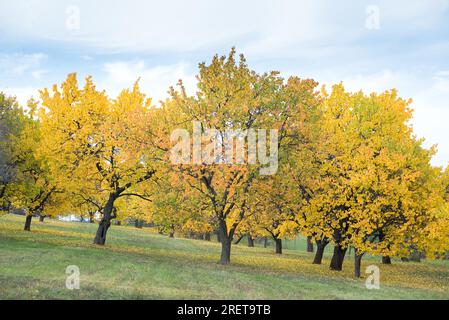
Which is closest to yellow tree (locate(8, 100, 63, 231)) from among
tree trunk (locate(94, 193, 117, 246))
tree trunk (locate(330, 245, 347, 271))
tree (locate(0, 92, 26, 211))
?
tree (locate(0, 92, 26, 211))

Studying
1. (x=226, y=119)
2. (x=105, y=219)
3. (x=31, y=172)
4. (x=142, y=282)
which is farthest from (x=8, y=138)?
(x=142, y=282)

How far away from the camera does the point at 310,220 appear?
99.6ft

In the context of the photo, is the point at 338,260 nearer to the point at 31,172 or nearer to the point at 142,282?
the point at 142,282

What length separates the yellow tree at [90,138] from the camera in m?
35.2

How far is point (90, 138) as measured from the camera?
3688cm

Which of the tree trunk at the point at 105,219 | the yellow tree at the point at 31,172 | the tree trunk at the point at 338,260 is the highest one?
the yellow tree at the point at 31,172

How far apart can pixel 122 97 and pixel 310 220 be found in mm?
19549

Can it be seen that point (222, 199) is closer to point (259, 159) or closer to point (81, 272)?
point (259, 159)

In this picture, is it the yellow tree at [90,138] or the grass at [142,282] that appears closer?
the grass at [142,282]

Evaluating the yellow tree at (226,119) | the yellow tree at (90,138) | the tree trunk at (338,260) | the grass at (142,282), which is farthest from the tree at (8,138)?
the tree trunk at (338,260)

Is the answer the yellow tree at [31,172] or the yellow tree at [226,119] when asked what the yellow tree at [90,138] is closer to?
the yellow tree at [31,172]

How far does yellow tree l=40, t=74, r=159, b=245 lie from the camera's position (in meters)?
35.2

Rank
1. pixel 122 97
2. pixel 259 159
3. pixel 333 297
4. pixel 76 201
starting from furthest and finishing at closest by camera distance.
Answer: pixel 76 201 < pixel 122 97 < pixel 259 159 < pixel 333 297
